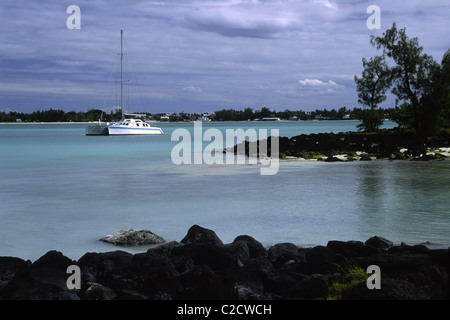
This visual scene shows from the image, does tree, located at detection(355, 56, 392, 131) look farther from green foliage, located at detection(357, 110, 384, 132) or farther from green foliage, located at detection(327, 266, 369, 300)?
green foliage, located at detection(327, 266, 369, 300)

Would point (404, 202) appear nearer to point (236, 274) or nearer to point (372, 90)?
point (236, 274)

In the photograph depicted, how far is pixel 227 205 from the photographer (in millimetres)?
15461

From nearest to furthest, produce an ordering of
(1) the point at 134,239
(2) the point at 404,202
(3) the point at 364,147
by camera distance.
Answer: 1. (1) the point at 134,239
2. (2) the point at 404,202
3. (3) the point at 364,147

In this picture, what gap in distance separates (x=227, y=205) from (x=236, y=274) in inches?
328

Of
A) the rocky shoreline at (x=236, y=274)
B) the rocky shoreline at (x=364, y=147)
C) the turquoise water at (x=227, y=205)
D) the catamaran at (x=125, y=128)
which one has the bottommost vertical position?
the turquoise water at (x=227, y=205)

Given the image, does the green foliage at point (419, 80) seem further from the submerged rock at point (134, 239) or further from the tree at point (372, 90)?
the submerged rock at point (134, 239)

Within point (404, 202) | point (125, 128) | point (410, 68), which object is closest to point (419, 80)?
point (410, 68)

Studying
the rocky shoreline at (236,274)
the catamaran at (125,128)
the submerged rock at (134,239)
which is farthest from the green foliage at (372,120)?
the rocky shoreline at (236,274)

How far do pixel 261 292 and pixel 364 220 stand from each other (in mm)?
6961

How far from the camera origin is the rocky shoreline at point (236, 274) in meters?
6.47

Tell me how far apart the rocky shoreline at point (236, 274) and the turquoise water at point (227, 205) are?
216cm

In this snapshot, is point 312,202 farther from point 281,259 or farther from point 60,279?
point 60,279

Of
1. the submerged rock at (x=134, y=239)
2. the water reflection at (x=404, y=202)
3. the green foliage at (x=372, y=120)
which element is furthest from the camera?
the green foliage at (x=372, y=120)

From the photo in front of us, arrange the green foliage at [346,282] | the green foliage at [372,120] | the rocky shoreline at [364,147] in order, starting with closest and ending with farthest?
1. the green foliage at [346,282]
2. the rocky shoreline at [364,147]
3. the green foliage at [372,120]
